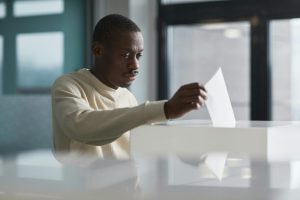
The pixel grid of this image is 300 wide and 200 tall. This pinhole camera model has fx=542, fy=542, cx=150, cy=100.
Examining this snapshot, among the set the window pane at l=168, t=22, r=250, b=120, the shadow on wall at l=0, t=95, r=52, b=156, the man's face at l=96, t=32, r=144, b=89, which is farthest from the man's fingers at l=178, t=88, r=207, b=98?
the window pane at l=168, t=22, r=250, b=120

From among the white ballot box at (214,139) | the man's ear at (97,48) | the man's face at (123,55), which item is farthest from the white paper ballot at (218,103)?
the man's ear at (97,48)

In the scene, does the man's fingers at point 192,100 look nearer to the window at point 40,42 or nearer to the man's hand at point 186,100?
the man's hand at point 186,100

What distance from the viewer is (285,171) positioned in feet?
1.06

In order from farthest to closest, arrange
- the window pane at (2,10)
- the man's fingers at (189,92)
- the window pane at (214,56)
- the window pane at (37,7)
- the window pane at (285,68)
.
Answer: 1. the window pane at (214,56)
2. the window pane at (285,68)
3. the window pane at (37,7)
4. the window pane at (2,10)
5. the man's fingers at (189,92)

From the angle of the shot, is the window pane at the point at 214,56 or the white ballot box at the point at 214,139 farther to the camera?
the window pane at the point at 214,56

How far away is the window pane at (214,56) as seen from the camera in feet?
11.0

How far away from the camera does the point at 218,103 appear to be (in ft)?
2.67

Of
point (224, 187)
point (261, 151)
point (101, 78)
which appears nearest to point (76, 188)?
point (224, 187)

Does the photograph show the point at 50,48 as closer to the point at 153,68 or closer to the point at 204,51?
the point at 153,68

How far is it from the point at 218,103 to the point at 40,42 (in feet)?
8.24

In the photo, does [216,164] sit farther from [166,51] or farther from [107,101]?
[166,51]

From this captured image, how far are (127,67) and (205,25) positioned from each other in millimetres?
2405

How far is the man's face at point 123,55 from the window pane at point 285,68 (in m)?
2.25

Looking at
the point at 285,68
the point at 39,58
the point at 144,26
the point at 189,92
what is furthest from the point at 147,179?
the point at 144,26
